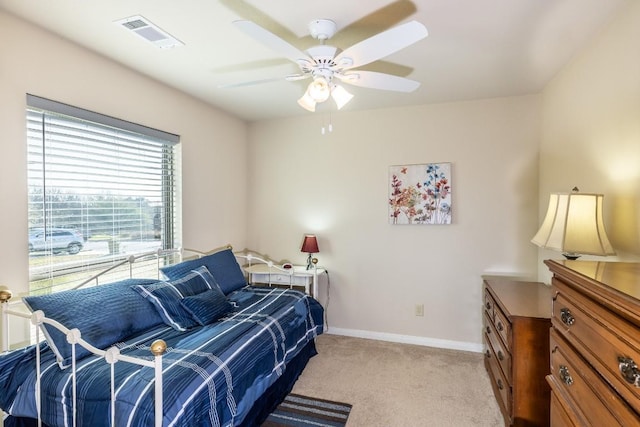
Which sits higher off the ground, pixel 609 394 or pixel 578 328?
pixel 578 328

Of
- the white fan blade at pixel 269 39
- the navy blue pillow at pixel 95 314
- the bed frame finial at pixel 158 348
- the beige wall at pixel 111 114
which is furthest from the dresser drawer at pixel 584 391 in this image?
the beige wall at pixel 111 114

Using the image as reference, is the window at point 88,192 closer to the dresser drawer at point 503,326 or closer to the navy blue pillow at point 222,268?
the navy blue pillow at point 222,268

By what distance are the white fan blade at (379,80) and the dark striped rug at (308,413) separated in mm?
2170

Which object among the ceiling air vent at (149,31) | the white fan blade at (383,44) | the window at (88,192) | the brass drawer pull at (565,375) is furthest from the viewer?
the window at (88,192)

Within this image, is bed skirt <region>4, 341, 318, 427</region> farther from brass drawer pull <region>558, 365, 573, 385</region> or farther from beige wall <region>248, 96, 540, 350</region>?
brass drawer pull <region>558, 365, 573, 385</region>

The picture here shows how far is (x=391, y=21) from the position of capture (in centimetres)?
183

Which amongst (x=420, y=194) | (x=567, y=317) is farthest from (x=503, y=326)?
(x=420, y=194)

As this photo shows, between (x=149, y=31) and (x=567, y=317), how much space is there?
2.52 meters

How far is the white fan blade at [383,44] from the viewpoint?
4.45 feet

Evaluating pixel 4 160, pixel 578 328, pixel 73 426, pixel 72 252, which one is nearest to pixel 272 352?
pixel 73 426

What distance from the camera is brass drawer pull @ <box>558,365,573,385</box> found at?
47.6 inches

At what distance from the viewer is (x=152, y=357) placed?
1682mm

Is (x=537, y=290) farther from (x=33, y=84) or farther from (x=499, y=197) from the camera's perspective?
(x=33, y=84)

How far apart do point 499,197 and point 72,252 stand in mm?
3500
